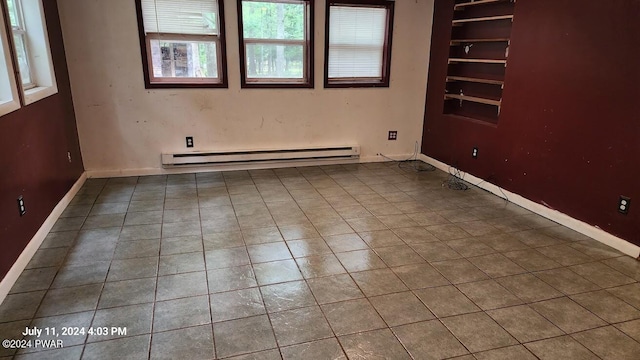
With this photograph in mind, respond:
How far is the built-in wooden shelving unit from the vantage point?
404 centimetres

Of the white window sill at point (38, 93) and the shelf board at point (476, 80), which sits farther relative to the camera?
the shelf board at point (476, 80)

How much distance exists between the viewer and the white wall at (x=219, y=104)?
4121 mm

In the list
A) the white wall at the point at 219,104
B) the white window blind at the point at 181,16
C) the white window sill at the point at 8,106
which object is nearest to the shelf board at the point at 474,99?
the white wall at the point at 219,104

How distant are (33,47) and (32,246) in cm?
178

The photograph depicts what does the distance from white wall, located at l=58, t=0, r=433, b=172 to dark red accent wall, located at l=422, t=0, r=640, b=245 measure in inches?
52.1

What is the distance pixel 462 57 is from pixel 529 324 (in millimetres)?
3376

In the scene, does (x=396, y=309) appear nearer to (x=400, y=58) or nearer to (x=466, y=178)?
(x=466, y=178)

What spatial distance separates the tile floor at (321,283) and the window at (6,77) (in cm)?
99

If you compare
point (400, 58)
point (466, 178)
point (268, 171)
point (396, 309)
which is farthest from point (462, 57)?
point (396, 309)

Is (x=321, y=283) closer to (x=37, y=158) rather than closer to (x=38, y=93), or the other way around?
→ (x=37, y=158)

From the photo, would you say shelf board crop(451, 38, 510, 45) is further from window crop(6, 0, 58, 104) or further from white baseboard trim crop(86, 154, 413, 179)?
window crop(6, 0, 58, 104)

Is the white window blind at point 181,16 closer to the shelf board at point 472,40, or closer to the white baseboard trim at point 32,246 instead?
the white baseboard trim at point 32,246

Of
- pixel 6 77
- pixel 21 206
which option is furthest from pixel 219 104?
pixel 21 206

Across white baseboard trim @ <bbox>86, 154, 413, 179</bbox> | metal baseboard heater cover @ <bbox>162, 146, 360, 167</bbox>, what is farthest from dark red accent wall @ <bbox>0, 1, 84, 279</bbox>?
metal baseboard heater cover @ <bbox>162, 146, 360, 167</bbox>
